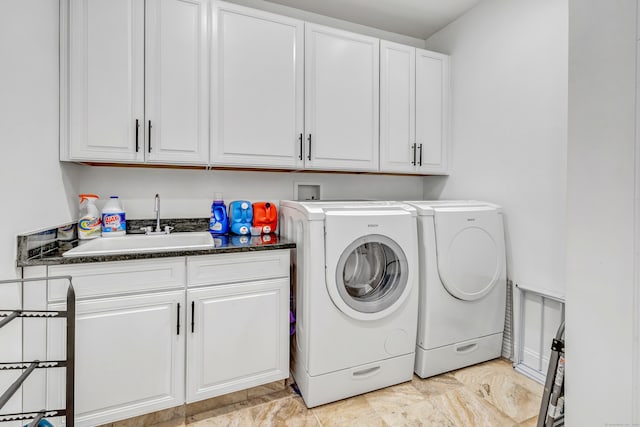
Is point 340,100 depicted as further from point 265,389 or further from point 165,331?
point 265,389

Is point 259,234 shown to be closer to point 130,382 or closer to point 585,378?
point 130,382

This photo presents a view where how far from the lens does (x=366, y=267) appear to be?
188 cm

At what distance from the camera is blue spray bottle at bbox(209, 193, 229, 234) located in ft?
7.04

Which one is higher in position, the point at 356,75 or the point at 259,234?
the point at 356,75

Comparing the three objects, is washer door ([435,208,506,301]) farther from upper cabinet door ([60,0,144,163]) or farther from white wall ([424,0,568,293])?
upper cabinet door ([60,0,144,163])

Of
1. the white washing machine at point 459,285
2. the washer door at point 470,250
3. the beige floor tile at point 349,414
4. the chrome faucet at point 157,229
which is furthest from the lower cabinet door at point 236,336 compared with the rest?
the washer door at point 470,250

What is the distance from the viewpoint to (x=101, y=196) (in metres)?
2.00

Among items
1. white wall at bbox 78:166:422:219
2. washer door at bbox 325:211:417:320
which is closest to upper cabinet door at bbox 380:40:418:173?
white wall at bbox 78:166:422:219

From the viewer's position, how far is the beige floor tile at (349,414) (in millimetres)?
1604

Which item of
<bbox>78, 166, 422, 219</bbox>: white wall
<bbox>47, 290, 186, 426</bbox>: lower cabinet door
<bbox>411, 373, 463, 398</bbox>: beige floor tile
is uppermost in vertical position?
<bbox>78, 166, 422, 219</bbox>: white wall

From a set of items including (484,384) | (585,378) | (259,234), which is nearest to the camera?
(585,378)

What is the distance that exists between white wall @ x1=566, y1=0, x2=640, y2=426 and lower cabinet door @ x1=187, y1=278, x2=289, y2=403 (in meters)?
1.31

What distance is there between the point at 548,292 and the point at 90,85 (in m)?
2.91

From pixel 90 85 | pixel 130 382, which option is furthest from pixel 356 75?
pixel 130 382
